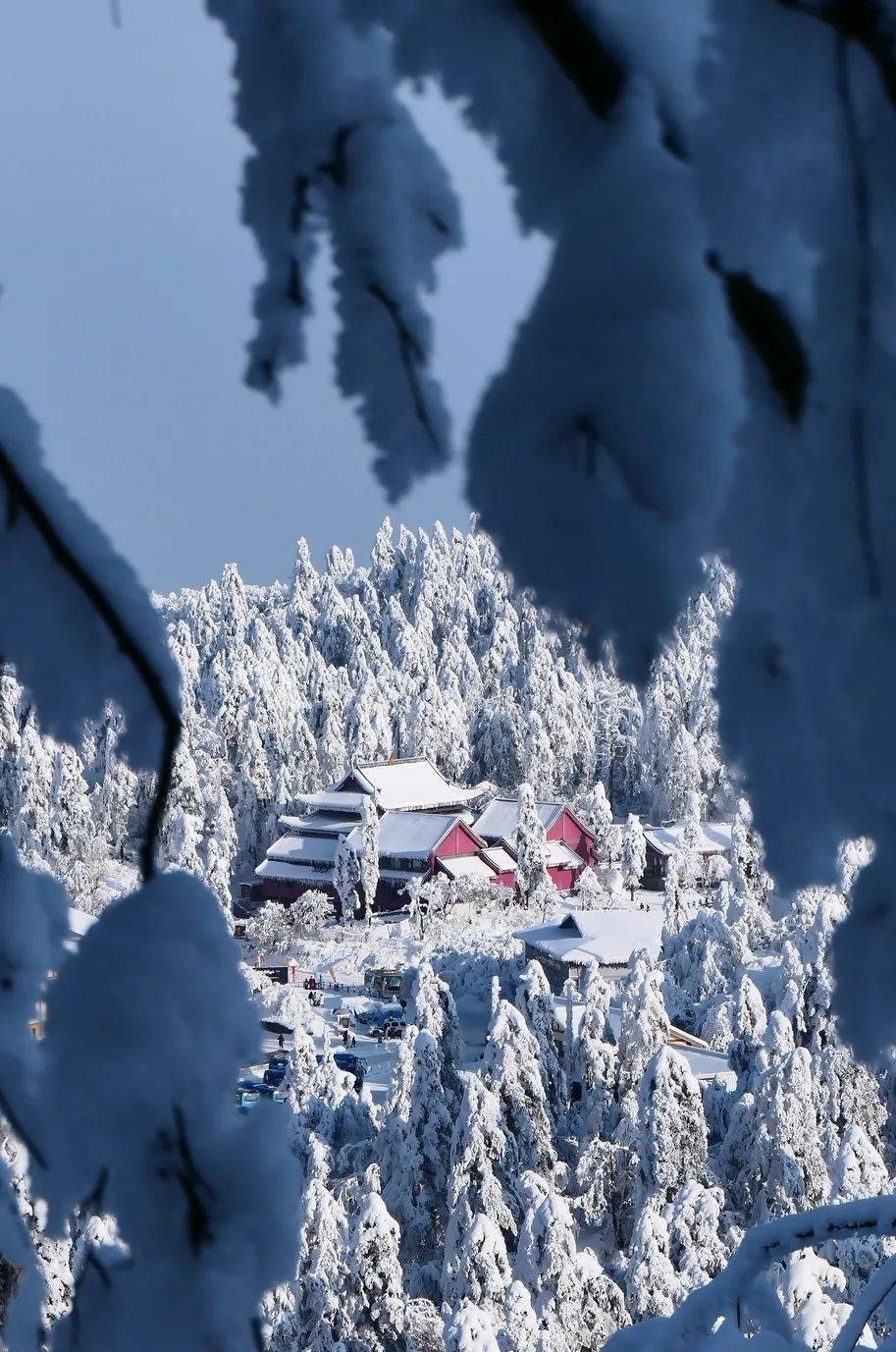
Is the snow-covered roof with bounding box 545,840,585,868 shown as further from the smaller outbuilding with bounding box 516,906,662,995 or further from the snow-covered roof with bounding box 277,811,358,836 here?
the smaller outbuilding with bounding box 516,906,662,995

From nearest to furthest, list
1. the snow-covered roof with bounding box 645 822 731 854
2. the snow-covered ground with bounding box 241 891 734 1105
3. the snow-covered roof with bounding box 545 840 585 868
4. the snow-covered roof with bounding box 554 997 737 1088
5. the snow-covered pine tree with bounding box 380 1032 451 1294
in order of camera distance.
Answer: the snow-covered pine tree with bounding box 380 1032 451 1294, the snow-covered roof with bounding box 554 997 737 1088, the snow-covered ground with bounding box 241 891 734 1105, the snow-covered roof with bounding box 545 840 585 868, the snow-covered roof with bounding box 645 822 731 854

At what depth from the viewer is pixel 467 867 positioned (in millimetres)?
22750

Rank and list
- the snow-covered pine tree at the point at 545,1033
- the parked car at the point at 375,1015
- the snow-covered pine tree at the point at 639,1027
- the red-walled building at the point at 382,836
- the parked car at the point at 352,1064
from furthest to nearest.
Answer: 1. the red-walled building at the point at 382,836
2. the parked car at the point at 375,1015
3. the parked car at the point at 352,1064
4. the snow-covered pine tree at the point at 545,1033
5. the snow-covered pine tree at the point at 639,1027

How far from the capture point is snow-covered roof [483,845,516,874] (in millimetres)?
22875

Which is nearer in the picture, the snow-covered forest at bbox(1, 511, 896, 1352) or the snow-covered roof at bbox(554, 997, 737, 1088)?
the snow-covered forest at bbox(1, 511, 896, 1352)

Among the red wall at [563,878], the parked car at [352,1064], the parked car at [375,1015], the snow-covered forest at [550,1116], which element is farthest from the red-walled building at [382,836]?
the parked car at [352,1064]

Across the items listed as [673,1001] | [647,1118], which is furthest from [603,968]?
[647,1118]

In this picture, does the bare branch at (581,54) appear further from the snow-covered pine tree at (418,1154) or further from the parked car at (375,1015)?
the parked car at (375,1015)

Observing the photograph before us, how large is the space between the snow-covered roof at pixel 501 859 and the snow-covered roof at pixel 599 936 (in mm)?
4151

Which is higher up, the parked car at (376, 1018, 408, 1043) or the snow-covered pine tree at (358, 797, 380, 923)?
the snow-covered pine tree at (358, 797, 380, 923)

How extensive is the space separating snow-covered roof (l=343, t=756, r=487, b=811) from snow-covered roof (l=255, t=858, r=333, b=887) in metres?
2.16

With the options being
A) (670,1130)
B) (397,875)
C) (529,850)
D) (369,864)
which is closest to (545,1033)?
(670,1130)

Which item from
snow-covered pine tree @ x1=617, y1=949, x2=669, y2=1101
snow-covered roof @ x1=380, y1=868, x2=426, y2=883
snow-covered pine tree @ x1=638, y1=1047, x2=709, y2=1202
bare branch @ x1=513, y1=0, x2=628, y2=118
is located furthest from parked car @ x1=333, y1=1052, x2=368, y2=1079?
bare branch @ x1=513, y1=0, x2=628, y2=118

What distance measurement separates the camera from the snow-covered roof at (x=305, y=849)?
23.1 m
